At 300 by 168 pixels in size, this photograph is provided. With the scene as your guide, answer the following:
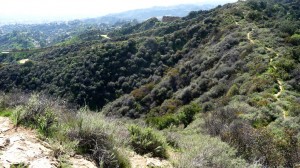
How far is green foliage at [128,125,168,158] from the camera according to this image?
586 cm

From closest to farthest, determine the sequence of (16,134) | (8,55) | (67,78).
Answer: (16,134) < (67,78) < (8,55)

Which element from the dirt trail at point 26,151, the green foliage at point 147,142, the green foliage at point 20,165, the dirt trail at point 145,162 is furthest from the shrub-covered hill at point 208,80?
the green foliage at point 20,165

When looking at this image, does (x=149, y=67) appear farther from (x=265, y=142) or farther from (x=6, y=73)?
(x=265, y=142)

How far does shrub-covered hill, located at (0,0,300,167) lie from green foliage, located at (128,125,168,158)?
113 cm

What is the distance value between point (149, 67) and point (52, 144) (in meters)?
36.0

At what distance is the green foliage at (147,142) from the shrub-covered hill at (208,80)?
3.71 ft

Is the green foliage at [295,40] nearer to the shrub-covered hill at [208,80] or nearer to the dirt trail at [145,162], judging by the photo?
the shrub-covered hill at [208,80]

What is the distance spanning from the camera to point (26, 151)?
4156 millimetres

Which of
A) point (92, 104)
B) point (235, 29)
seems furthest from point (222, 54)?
point (92, 104)

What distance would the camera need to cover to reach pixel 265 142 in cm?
757

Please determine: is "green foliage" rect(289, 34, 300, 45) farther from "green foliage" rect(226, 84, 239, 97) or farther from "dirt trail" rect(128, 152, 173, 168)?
"dirt trail" rect(128, 152, 173, 168)

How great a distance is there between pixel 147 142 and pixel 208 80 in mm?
20509

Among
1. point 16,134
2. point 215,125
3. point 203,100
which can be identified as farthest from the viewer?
point 203,100

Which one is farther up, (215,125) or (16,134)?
(16,134)
